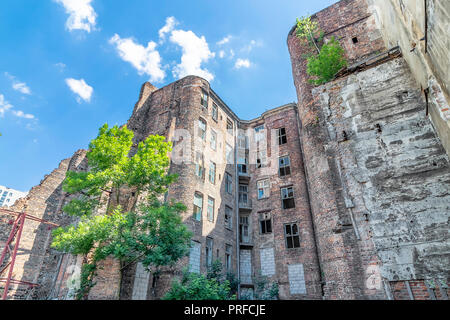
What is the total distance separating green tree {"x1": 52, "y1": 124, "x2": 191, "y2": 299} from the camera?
10.2 metres

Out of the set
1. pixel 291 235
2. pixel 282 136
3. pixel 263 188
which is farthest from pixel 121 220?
pixel 282 136

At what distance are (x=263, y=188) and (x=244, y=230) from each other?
12.1 ft

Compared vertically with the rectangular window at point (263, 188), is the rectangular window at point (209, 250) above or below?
below

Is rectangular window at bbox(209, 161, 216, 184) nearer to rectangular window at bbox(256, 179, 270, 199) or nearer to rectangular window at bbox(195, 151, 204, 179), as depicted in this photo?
rectangular window at bbox(195, 151, 204, 179)

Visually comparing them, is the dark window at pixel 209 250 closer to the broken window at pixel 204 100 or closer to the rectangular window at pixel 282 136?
the rectangular window at pixel 282 136

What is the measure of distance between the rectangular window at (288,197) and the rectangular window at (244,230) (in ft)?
11.2

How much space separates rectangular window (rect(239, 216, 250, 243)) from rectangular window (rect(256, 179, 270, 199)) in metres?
2.22

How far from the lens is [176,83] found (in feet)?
72.0

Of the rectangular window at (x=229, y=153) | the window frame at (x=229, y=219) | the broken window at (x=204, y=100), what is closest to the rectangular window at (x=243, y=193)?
the window frame at (x=229, y=219)

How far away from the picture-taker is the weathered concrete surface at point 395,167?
7.52 m
